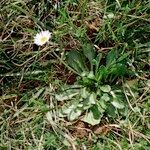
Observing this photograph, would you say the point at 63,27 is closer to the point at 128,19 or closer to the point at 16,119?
the point at 128,19

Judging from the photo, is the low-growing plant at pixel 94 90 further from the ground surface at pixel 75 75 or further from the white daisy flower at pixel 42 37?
the white daisy flower at pixel 42 37

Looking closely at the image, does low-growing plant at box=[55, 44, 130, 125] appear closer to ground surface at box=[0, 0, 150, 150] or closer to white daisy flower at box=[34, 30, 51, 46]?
ground surface at box=[0, 0, 150, 150]

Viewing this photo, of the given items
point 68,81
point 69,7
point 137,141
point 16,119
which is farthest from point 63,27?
point 137,141

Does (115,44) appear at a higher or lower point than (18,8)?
lower

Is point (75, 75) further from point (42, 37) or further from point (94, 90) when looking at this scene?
point (42, 37)

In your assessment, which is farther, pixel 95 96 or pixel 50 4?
pixel 50 4

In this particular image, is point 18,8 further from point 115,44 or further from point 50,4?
point 115,44

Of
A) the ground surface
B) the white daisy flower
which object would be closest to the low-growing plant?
the ground surface

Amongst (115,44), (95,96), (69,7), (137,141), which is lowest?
(137,141)
